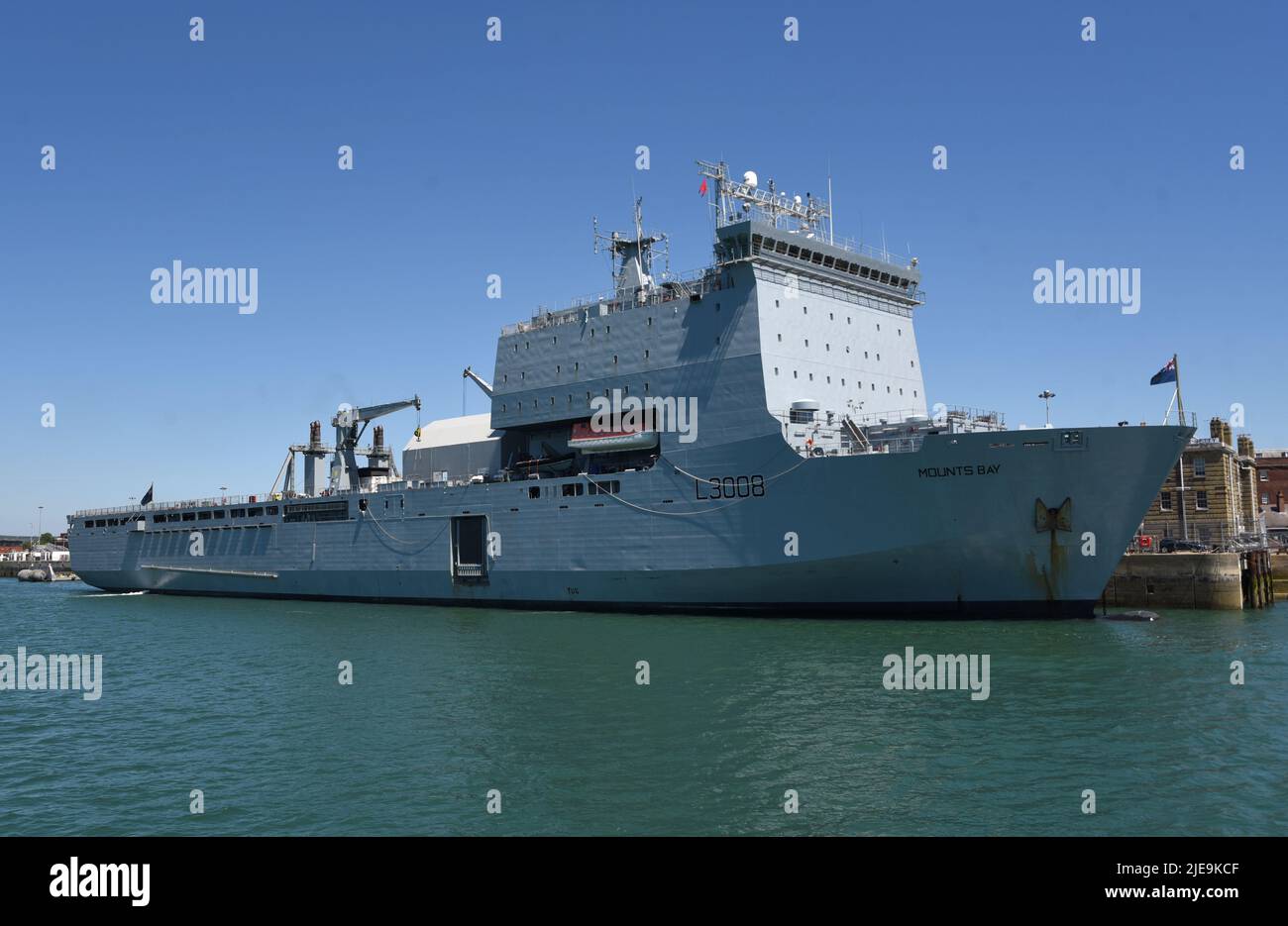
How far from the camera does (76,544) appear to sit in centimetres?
5191

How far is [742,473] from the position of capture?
26266 mm

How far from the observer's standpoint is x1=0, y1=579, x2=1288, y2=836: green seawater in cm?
1006

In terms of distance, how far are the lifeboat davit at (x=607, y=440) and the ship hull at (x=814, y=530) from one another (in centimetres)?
121

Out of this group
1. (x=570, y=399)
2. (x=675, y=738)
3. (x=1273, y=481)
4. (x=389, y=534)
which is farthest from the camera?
(x=1273, y=481)

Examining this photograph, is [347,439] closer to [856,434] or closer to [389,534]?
[389,534]

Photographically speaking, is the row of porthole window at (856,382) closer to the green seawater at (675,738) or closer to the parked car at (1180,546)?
the green seawater at (675,738)

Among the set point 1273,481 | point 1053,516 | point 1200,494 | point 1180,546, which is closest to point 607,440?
point 1053,516

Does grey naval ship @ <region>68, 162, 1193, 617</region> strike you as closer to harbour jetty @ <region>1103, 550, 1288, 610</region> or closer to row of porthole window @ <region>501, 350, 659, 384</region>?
row of porthole window @ <region>501, 350, 659, 384</region>

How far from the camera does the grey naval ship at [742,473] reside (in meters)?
22.9

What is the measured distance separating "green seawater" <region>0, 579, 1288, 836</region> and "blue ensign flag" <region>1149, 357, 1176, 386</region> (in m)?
7.36

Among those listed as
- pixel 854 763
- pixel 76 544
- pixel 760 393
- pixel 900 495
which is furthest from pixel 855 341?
pixel 76 544

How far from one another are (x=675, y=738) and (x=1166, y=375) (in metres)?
20.7

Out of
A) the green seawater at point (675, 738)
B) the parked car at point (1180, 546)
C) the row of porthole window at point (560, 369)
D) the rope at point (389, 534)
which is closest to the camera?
the green seawater at point (675, 738)

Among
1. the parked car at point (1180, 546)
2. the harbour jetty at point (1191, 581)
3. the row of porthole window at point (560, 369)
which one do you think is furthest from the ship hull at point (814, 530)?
the parked car at point (1180, 546)
